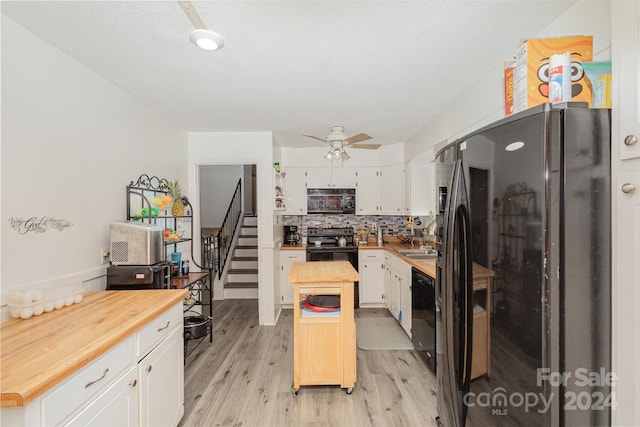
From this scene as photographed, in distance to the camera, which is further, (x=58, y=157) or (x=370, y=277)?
(x=370, y=277)

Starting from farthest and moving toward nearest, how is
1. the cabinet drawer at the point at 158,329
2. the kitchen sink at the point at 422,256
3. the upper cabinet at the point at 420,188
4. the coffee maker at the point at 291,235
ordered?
the coffee maker at the point at 291,235, the upper cabinet at the point at 420,188, the kitchen sink at the point at 422,256, the cabinet drawer at the point at 158,329

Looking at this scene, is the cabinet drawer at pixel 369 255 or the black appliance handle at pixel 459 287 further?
the cabinet drawer at pixel 369 255

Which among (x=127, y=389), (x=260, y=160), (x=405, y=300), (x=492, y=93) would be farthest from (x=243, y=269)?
(x=492, y=93)

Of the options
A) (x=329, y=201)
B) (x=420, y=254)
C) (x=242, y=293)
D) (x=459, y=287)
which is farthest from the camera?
(x=242, y=293)

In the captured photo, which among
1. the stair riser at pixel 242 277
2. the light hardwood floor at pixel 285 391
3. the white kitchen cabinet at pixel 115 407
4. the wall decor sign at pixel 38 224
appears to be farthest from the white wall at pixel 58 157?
the stair riser at pixel 242 277

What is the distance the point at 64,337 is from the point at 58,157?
124 centimetres

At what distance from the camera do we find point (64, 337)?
4.07 ft

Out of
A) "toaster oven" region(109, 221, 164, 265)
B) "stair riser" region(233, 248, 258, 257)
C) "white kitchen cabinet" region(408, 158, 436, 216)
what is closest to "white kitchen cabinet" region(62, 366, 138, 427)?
"toaster oven" region(109, 221, 164, 265)

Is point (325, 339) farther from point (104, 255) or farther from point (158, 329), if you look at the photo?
point (104, 255)

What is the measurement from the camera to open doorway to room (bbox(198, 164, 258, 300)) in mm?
4891

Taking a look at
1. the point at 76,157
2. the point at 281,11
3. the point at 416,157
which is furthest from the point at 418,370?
the point at 76,157

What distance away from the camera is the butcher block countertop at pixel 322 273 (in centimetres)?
223

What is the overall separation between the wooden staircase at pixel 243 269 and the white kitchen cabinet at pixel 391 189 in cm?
252

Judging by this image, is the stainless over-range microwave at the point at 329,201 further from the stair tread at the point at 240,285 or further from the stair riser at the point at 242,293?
the stair riser at the point at 242,293
